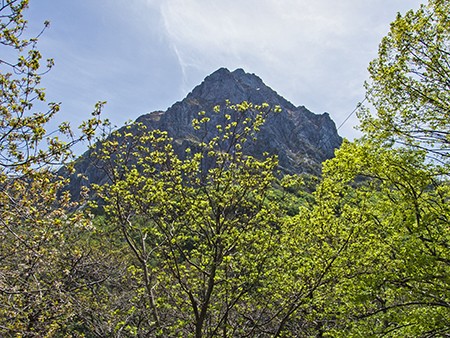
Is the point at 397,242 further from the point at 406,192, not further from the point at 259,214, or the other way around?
the point at 259,214

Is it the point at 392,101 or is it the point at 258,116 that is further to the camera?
the point at 392,101

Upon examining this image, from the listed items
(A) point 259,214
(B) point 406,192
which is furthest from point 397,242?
(A) point 259,214

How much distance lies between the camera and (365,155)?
1116cm

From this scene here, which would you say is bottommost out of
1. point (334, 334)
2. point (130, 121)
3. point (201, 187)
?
point (334, 334)

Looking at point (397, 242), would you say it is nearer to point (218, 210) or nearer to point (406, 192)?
point (406, 192)

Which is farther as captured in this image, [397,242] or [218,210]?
[397,242]

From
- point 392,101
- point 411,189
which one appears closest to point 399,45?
point 392,101

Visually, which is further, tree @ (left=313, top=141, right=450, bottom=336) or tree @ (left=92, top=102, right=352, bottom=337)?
tree @ (left=313, top=141, right=450, bottom=336)

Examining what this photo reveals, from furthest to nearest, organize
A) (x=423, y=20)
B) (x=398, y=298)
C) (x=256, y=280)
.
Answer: (x=398, y=298) < (x=423, y=20) < (x=256, y=280)

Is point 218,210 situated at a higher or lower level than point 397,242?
higher

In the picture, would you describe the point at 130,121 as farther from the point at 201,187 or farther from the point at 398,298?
the point at 398,298

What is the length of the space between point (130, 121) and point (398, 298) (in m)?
12.5

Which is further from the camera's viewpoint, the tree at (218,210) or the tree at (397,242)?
the tree at (397,242)

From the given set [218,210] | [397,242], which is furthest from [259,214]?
[397,242]
